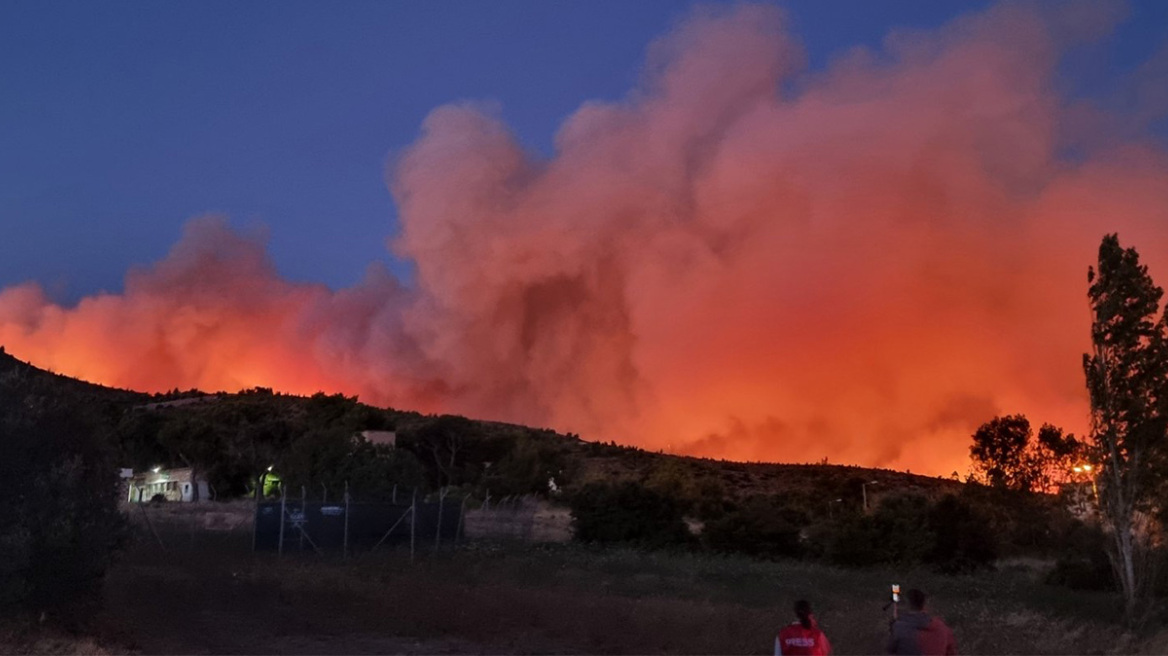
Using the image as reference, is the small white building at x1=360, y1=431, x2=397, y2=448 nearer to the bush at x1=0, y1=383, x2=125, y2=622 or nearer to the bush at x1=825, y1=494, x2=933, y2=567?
the bush at x1=825, y1=494, x2=933, y2=567

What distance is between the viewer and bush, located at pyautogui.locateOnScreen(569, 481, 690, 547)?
42.2m

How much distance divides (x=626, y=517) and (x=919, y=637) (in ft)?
107

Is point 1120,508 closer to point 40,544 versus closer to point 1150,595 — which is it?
point 1150,595

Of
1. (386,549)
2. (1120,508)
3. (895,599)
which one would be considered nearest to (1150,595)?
(1120,508)

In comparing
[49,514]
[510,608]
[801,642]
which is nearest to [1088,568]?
[510,608]

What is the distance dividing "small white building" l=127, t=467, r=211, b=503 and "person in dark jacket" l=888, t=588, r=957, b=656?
2184 inches

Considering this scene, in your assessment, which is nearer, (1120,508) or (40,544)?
(40,544)

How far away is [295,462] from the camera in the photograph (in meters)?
49.4

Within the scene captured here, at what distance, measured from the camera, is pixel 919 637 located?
10.2 meters

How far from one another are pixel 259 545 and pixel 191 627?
1316 cm

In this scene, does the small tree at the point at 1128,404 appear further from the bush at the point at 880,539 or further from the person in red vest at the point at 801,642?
the person in red vest at the point at 801,642

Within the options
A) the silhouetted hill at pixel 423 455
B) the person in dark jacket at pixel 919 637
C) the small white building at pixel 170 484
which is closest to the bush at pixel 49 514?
the person in dark jacket at pixel 919 637

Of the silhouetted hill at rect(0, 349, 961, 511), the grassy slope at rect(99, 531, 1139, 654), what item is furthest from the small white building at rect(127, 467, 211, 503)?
the grassy slope at rect(99, 531, 1139, 654)

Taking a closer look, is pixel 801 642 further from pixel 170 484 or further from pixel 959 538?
pixel 170 484
